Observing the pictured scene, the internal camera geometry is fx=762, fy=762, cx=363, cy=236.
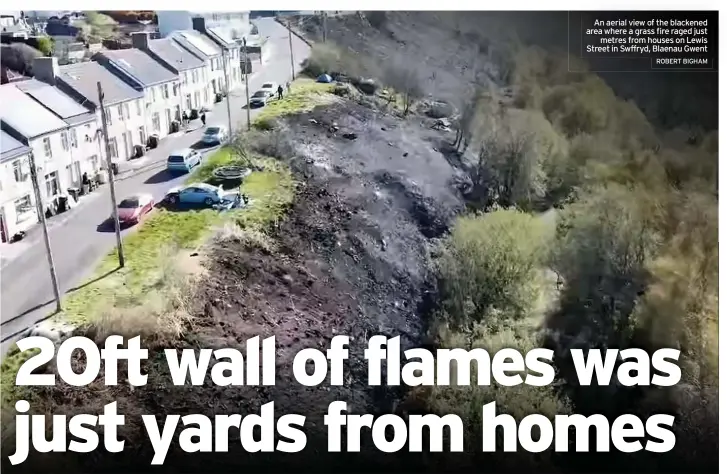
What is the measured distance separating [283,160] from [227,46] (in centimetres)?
52

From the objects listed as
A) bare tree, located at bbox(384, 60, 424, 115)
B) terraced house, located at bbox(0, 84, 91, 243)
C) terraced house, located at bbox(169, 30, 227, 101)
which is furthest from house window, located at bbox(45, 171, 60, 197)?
bare tree, located at bbox(384, 60, 424, 115)

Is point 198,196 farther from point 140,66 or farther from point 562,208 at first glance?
point 562,208

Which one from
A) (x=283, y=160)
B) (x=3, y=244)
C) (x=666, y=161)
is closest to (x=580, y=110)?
(x=666, y=161)

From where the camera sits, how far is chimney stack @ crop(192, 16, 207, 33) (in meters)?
3.04

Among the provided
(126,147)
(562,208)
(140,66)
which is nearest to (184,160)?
(126,147)

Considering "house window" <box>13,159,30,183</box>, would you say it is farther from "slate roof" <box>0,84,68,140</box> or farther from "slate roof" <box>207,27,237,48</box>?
"slate roof" <box>207,27,237,48</box>

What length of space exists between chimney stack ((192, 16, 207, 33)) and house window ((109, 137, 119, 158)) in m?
0.56

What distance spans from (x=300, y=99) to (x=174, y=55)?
21.8 inches

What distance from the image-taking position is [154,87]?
3283 millimetres

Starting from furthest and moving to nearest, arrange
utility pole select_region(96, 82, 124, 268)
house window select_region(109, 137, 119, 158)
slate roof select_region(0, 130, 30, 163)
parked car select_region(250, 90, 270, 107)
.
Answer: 1. parked car select_region(250, 90, 270, 107)
2. house window select_region(109, 137, 119, 158)
3. utility pole select_region(96, 82, 124, 268)
4. slate roof select_region(0, 130, 30, 163)

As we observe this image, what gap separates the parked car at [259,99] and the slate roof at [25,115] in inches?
30.0

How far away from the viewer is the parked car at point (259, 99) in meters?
3.27

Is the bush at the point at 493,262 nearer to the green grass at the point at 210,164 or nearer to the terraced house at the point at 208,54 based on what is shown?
the green grass at the point at 210,164

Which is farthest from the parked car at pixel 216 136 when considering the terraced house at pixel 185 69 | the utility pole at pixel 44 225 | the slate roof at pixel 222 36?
the utility pole at pixel 44 225
